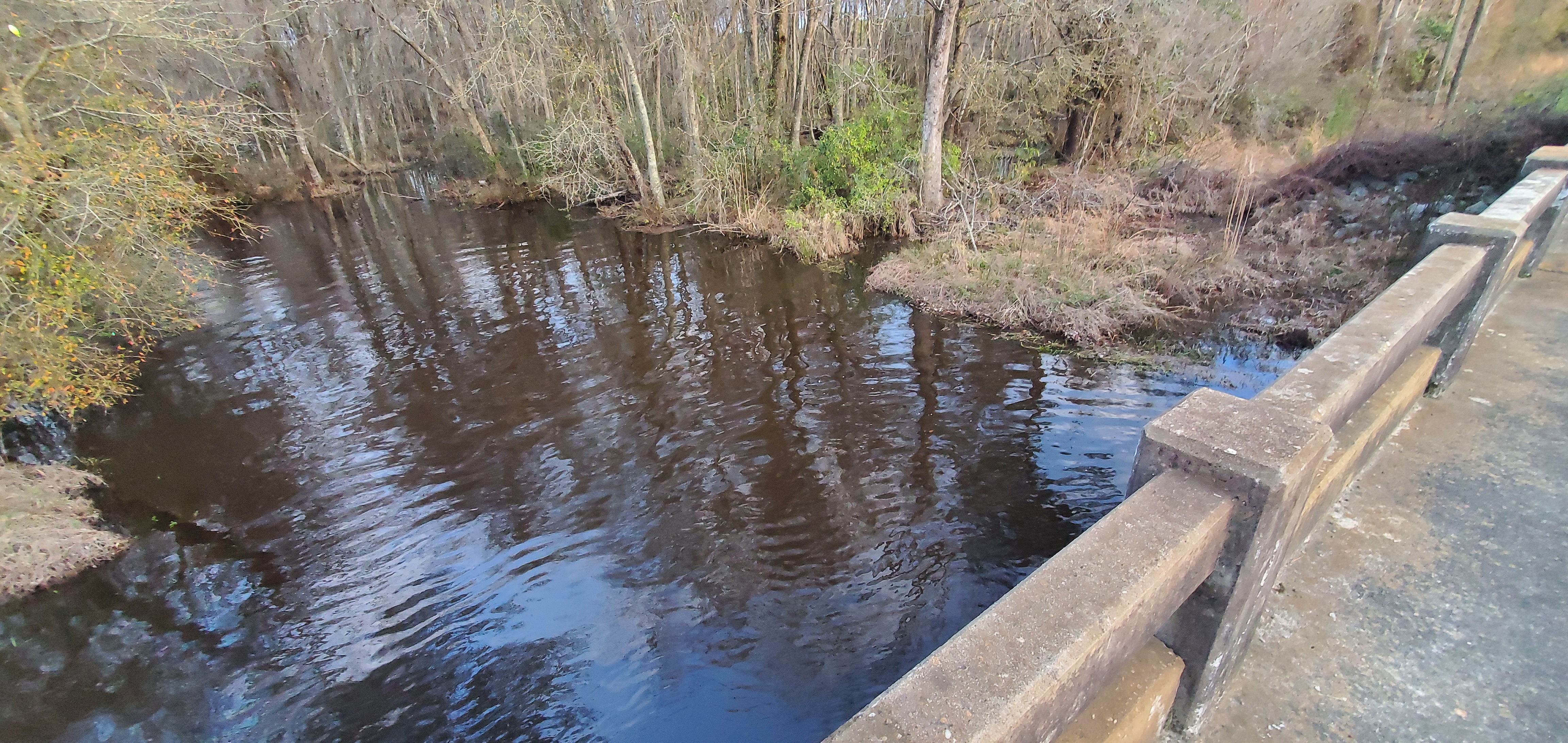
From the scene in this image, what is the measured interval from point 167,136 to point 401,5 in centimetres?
1764

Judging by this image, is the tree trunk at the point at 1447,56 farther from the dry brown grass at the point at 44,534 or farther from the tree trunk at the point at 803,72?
the dry brown grass at the point at 44,534

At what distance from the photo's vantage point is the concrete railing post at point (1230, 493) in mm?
1748

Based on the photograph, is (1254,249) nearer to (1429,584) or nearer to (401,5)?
(1429,584)

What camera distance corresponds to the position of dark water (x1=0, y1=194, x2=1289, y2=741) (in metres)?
4.36

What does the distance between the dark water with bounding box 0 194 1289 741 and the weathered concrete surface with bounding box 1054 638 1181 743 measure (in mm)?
2486

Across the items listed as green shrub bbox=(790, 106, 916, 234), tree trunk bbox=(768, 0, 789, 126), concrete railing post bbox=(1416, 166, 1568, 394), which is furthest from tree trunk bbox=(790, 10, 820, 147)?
concrete railing post bbox=(1416, 166, 1568, 394)

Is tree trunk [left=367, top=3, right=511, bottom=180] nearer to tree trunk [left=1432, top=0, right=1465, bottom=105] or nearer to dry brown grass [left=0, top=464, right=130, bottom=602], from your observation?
dry brown grass [left=0, top=464, right=130, bottom=602]

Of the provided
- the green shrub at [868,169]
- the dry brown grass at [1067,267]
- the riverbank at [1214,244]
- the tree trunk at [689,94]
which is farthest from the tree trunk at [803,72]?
the dry brown grass at [1067,267]

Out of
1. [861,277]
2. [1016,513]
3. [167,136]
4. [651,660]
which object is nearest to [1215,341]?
[1016,513]

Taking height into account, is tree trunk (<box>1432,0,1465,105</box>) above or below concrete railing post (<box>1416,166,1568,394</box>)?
above

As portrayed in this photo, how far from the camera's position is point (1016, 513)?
5.56 metres

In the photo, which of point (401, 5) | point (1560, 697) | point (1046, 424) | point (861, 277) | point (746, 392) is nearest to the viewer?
point (1560, 697)

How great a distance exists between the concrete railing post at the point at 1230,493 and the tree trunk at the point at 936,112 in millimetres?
12638

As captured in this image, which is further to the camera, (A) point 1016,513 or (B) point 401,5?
(B) point 401,5
